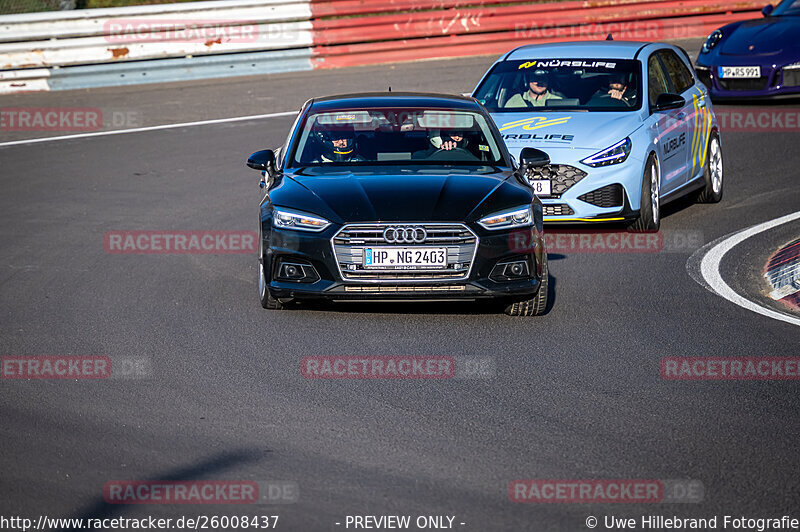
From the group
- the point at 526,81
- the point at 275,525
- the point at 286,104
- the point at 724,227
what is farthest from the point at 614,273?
the point at 286,104

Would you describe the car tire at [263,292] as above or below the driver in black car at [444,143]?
below

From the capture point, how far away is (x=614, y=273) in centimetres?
959

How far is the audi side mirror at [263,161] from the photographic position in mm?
8711

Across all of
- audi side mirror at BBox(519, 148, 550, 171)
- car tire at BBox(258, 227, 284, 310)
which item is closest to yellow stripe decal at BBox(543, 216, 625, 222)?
audi side mirror at BBox(519, 148, 550, 171)

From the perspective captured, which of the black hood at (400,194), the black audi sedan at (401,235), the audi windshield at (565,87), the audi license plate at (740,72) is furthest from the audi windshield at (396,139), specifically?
the audi license plate at (740,72)

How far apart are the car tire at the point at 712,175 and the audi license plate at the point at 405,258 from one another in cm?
576

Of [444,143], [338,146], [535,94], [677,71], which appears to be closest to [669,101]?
[535,94]

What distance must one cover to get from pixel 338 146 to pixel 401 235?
4.95 feet

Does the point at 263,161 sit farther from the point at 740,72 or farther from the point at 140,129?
the point at 740,72

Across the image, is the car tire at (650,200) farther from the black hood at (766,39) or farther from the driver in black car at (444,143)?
the black hood at (766,39)

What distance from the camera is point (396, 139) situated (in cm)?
898

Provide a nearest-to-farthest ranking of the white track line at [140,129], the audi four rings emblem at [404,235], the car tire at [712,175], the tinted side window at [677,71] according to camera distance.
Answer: the audi four rings emblem at [404,235] → the tinted side window at [677,71] → the car tire at [712,175] → the white track line at [140,129]

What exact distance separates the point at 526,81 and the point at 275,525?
831 centimetres

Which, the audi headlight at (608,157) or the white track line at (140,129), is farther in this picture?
the white track line at (140,129)
